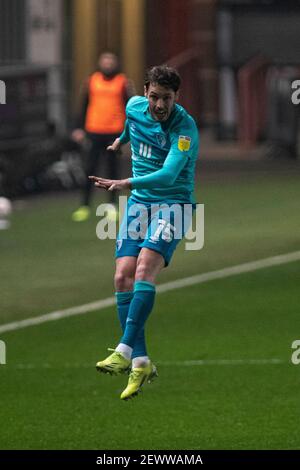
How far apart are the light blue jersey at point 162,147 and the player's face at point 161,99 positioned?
198mm

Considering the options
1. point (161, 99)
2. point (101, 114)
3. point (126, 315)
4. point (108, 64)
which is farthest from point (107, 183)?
point (101, 114)

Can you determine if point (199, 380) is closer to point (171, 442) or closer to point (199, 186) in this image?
point (171, 442)

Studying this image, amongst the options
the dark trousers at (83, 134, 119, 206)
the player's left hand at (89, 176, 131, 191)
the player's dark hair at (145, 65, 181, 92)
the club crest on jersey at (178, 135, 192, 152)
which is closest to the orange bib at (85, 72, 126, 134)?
the dark trousers at (83, 134, 119, 206)

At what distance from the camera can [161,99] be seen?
37.6 ft

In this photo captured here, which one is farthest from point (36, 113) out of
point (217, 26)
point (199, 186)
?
point (217, 26)

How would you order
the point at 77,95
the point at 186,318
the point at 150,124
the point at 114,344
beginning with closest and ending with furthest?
the point at 150,124
the point at 114,344
the point at 186,318
the point at 77,95

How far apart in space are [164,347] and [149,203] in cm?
771

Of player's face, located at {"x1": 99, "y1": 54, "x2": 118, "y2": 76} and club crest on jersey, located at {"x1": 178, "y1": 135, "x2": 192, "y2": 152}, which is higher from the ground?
club crest on jersey, located at {"x1": 178, "y1": 135, "x2": 192, "y2": 152}

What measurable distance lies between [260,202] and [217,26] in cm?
1358

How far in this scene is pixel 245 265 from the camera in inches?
961

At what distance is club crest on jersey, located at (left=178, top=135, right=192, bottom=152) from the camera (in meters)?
11.7

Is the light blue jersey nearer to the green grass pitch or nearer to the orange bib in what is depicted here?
the green grass pitch

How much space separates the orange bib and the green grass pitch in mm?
1559

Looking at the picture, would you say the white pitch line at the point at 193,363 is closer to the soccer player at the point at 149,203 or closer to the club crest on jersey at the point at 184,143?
the soccer player at the point at 149,203
